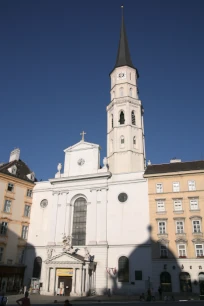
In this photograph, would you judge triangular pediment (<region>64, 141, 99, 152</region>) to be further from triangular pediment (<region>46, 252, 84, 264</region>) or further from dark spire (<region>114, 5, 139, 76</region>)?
dark spire (<region>114, 5, 139, 76</region>)

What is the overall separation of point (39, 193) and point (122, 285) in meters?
18.8

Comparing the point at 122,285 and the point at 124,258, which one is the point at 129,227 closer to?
the point at 124,258

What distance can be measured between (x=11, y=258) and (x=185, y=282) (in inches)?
899

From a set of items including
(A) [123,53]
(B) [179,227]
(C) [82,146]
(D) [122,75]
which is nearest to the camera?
(B) [179,227]

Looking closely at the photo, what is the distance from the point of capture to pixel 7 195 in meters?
40.2

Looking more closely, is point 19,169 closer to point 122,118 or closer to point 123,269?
point 122,118

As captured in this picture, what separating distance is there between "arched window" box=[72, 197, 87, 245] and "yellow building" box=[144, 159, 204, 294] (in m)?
9.91

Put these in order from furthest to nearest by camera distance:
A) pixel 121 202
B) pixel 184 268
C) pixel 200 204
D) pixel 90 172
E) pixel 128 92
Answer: pixel 128 92, pixel 90 172, pixel 121 202, pixel 200 204, pixel 184 268

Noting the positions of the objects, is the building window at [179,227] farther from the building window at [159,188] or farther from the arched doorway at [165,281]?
the arched doorway at [165,281]

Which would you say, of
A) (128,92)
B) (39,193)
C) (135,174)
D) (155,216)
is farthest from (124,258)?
(128,92)

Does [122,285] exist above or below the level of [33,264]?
below

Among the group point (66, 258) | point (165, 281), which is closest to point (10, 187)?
point (66, 258)

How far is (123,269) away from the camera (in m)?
35.3

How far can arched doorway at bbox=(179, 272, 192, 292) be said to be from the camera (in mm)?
31797
